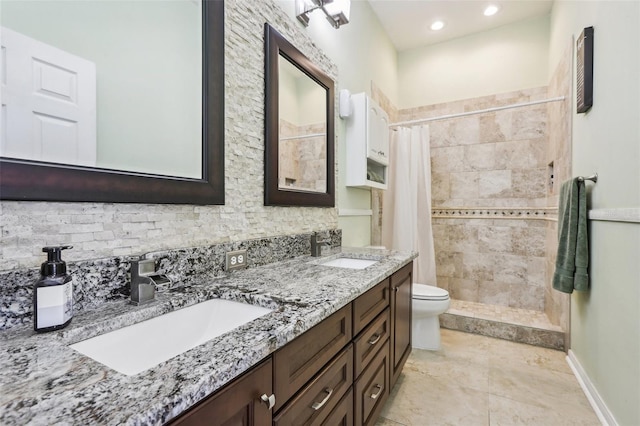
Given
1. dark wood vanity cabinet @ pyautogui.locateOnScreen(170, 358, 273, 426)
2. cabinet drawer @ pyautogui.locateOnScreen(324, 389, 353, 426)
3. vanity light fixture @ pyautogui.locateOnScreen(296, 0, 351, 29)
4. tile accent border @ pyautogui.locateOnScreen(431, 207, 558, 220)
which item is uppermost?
vanity light fixture @ pyautogui.locateOnScreen(296, 0, 351, 29)

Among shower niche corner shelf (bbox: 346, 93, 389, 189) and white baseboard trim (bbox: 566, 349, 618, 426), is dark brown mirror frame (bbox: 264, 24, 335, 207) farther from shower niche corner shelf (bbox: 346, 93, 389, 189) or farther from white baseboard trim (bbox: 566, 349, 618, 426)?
white baseboard trim (bbox: 566, 349, 618, 426)

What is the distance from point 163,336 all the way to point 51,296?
281 mm

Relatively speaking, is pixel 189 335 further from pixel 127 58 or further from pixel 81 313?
pixel 127 58

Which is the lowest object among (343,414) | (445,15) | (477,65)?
(343,414)

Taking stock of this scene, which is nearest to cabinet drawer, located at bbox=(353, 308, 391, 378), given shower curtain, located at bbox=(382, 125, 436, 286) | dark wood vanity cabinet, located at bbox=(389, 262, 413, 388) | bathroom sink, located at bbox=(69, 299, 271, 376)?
dark wood vanity cabinet, located at bbox=(389, 262, 413, 388)

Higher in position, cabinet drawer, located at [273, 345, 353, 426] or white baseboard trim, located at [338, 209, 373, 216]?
white baseboard trim, located at [338, 209, 373, 216]

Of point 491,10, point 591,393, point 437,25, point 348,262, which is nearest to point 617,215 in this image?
point 591,393

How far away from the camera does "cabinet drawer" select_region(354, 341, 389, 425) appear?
118 cm

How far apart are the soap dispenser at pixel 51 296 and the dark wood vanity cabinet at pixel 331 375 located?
16.8 inches

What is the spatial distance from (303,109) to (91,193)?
1.26 m

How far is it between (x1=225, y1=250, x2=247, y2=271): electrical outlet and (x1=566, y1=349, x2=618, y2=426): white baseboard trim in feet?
6.11

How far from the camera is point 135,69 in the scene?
99cm

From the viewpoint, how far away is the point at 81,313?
2.54ft

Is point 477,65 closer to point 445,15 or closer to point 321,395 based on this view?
point 445,15
